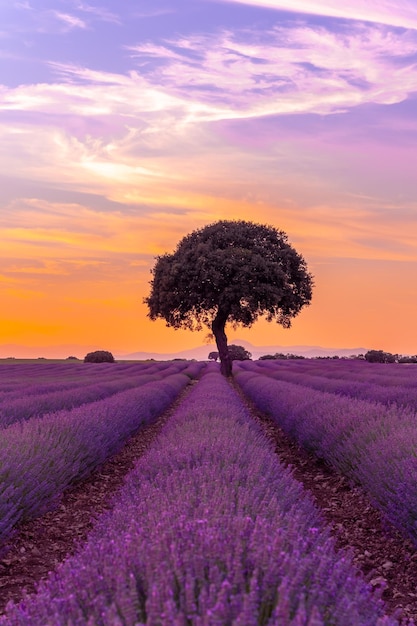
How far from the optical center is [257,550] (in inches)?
82.1

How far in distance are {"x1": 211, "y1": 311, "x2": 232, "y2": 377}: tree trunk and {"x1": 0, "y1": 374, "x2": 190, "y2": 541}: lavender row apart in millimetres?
18034

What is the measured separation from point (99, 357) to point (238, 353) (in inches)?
439

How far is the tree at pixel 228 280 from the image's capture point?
2627 cm

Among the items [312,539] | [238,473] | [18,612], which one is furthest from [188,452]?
[18,612]

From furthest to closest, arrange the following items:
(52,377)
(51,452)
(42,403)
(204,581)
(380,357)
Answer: (380,357) → (52,377) → (42,403) → (51,452) → (204,581)

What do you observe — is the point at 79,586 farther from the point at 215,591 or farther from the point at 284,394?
the point at 284,394

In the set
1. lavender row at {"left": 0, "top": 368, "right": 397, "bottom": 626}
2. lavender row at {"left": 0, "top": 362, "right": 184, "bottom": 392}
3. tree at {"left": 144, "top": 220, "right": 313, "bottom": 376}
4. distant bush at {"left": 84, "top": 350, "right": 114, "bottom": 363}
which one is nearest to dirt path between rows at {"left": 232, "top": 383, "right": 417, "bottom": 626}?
lavender row at {"left": 0, "top": 368, "right": 397, "bottom": 626}

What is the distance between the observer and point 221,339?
28.3 m

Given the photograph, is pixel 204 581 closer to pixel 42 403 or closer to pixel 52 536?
pixel 52 536

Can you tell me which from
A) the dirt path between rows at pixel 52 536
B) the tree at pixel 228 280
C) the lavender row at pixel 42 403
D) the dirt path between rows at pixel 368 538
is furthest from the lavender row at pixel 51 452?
the tree at pixel 228 280

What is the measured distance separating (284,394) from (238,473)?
28.5ft

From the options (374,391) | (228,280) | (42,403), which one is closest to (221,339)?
(228,280)

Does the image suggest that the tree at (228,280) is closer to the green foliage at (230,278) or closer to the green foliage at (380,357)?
the green foliage at (230,278)

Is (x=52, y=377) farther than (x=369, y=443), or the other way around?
(x=52, y=377)
